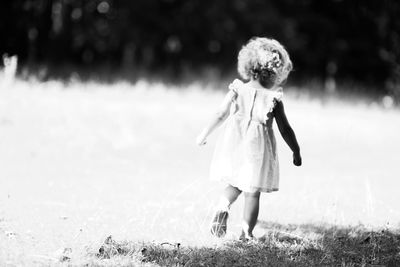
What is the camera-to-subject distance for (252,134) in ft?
14.1

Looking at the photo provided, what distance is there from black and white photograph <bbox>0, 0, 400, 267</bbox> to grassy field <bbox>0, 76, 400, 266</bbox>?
22mm

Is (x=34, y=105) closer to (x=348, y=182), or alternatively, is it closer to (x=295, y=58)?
(x=348, y=182)

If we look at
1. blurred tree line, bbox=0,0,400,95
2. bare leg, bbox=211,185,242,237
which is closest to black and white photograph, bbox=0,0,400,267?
bare leg, bbox=211,185,242,237

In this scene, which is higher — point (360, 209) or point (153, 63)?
point (153, 63)

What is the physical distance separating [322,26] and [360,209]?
17.4 metres

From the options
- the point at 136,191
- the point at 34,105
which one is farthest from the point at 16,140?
the point at 136,191

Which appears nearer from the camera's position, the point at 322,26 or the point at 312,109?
the point at 312,109

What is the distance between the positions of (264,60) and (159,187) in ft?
7.38

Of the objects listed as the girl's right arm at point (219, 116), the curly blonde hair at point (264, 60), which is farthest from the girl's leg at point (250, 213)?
the curly blonde hair at point (264, 60)

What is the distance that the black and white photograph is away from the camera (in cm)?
407

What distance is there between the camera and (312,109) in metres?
12.2

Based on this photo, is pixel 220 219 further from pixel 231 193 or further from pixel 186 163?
pixel 186 163

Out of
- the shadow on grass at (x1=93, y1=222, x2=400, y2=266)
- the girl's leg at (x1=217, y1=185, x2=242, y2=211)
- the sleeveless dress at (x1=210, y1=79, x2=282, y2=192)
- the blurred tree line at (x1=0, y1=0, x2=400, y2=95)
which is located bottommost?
the shadow on grass at (x1=93, y1=222, x2=400, y2=266)

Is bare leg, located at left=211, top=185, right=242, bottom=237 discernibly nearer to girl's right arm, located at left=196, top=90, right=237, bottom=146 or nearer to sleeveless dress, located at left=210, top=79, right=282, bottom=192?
sleeveless dress, located at left=210, top=79, right=282, bottom=192
